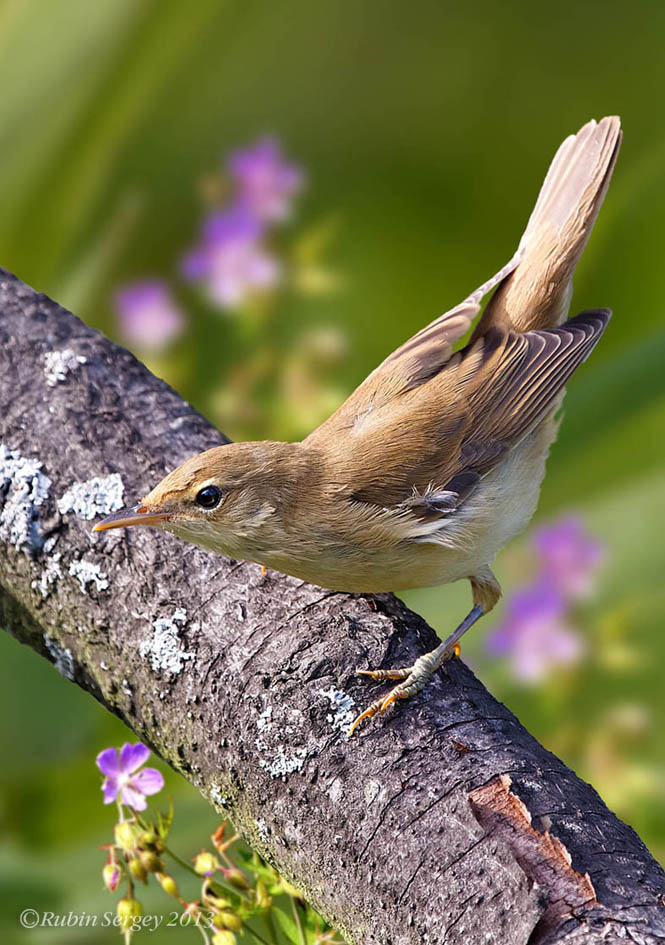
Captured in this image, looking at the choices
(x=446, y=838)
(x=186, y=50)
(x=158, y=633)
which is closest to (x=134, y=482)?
(x=158, y=633)

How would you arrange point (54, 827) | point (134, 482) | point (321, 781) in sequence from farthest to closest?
point (54, 827)
point (134, 482)
point (321, 781)

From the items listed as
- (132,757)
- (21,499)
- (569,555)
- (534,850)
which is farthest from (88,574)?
(569,555)

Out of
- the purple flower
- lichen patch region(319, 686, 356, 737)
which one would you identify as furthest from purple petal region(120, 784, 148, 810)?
lichen patch region(319, 686, 356, 737)

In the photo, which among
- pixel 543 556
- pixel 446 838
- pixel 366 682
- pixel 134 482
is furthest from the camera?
pixel 543 556

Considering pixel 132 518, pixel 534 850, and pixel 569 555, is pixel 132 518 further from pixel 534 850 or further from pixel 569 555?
pixel 569 555

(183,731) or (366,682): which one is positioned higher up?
(366,682)

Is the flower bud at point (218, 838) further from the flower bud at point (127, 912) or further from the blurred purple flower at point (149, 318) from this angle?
the blurred purple flower at point (149, 318)

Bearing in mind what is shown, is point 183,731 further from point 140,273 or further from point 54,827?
point 140,273

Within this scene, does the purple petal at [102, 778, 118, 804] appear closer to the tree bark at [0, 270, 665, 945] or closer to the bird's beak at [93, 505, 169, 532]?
the tree bark at [0, 270, 665, 945]
